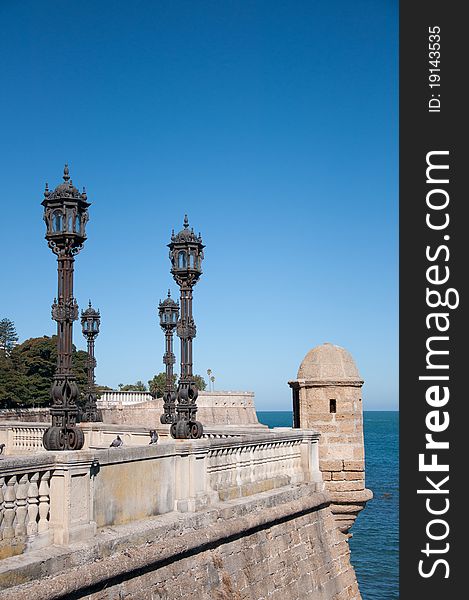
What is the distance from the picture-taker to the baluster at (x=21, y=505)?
7.76 metres

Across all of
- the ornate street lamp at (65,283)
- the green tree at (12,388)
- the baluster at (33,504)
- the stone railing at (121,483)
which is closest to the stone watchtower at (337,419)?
the stone railing at (121,483)

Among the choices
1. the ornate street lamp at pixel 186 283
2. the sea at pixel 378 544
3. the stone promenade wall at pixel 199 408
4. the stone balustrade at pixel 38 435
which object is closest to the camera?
the ornate street lamp at pixel 186 283

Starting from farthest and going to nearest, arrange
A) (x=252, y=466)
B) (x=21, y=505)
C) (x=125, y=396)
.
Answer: (x=125, y=396) → (x=252, y=466) → (x=21, y=505)

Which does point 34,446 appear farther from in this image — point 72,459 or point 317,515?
point 72,459

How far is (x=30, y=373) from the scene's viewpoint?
52.3 metres

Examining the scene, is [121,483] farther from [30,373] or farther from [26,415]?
[30,373]

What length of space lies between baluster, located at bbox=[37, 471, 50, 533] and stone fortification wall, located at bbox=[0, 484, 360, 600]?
258mm

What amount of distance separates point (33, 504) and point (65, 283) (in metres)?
2.74

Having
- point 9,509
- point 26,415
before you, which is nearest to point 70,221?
point 9,509

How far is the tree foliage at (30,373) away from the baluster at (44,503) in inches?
1566

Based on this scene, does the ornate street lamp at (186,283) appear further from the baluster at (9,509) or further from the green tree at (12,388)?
the green tree at (12,388)

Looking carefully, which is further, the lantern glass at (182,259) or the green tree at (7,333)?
the green tree at (7,333)

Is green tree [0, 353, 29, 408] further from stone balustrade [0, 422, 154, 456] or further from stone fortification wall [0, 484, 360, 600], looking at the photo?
stone fortification wall [0, 484, 360, 600]

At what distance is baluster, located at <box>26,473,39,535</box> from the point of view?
309 inches
